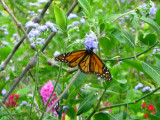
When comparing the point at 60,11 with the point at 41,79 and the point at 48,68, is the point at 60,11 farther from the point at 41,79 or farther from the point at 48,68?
the point at 41,79

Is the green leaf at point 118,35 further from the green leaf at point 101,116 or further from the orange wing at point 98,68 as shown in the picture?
the green leaf at point 101,116

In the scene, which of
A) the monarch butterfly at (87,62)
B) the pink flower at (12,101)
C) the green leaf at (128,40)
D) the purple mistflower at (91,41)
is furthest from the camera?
the pink flower at (12,101)

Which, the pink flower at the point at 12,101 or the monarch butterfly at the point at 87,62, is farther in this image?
the pink flower at the point at 12,101

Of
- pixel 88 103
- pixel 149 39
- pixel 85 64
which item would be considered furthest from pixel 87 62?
pixel 149 39

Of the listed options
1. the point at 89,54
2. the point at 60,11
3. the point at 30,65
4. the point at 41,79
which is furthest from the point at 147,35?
the point at 41,79

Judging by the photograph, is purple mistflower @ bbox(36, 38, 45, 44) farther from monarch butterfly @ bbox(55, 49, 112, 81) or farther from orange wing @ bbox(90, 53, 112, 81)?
orange wing @ bbox(90, 53, 112, 81)

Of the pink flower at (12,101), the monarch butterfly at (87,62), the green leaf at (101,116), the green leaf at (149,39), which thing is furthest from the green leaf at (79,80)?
the pink flower at (12,101)

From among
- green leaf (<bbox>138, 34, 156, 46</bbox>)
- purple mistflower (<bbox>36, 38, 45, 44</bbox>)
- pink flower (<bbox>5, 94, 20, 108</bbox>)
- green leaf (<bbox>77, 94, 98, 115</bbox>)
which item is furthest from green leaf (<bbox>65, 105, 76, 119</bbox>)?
pink flower (<bbox>5, 94, 20, 108</bbox>)

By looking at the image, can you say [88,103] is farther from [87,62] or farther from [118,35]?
[118,35]

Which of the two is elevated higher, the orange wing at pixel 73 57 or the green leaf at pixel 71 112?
the orange wing at pixel 73 57
